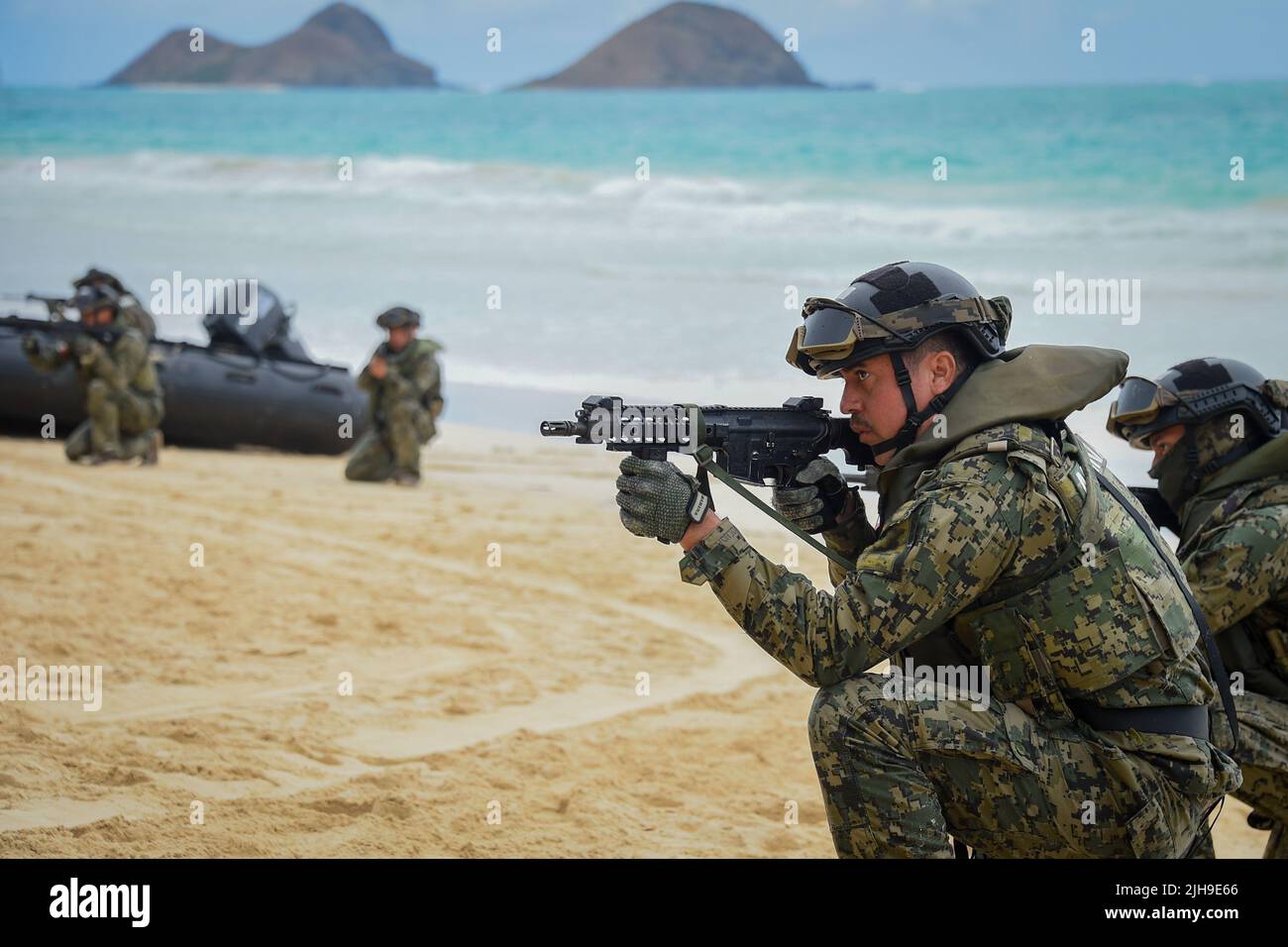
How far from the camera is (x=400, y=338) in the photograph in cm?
1167

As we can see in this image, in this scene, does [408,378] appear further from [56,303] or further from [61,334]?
[56,303]

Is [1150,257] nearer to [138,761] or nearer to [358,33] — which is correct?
[138,761]

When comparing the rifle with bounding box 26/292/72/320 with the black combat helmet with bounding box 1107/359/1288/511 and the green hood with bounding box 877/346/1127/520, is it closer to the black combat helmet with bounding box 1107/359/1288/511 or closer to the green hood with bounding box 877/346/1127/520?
the black combat helmet with bounding box 1107/359/1288/511

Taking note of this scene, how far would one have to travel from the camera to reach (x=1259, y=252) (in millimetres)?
20953

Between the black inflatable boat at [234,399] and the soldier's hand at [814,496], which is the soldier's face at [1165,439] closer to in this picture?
the soldier's hand at [814,496]

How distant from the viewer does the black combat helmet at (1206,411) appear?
441 centimetres

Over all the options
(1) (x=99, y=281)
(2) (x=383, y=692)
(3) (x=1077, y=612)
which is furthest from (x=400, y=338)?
(3) (x=1077, y=612)

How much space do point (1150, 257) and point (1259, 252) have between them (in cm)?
155

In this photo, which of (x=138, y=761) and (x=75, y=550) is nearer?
(x=138, y=761)

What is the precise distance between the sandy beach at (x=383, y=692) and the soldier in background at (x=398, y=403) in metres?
1.49

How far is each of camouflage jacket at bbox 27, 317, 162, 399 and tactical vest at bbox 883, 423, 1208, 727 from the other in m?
9.44

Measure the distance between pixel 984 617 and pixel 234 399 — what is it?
10.2 metres

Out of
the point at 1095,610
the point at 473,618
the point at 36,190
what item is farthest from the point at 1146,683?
the point at 36,190

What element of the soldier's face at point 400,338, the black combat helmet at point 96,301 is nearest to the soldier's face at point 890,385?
the soldier's face at point 400,338
